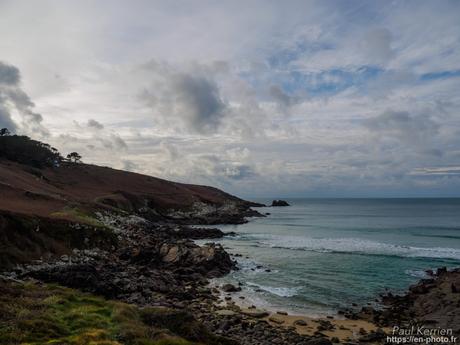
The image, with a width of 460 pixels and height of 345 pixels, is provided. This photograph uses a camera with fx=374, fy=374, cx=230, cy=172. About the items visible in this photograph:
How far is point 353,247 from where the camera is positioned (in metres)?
49.9

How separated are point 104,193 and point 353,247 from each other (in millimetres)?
61221

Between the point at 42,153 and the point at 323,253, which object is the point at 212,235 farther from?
the point at 42,153

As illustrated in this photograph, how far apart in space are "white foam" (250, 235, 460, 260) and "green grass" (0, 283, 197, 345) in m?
36.0

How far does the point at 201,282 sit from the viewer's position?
29812 mm

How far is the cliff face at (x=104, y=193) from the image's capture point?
5241 centimetres

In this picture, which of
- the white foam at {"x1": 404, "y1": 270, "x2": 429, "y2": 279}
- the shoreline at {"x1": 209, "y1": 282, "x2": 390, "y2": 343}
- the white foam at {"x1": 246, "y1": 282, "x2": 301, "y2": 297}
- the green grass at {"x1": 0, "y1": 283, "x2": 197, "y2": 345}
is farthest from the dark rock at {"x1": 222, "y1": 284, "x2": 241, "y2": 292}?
the white foam at {"x1": 404, "y1": 270, "x2": 429, "y2": 279}

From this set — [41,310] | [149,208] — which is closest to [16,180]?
[149,208]

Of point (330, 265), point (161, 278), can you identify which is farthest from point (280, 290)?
point (330, 265)

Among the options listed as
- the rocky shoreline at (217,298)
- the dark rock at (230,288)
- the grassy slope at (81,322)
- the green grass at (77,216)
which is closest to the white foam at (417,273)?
the rocky shoreline at (217,298)

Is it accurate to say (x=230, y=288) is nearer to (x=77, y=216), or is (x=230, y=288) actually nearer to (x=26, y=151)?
(x=77, y=216)

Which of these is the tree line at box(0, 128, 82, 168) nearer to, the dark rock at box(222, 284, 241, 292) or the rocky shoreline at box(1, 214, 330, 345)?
the rocky shoreline at box(1, 214, 330, 345)

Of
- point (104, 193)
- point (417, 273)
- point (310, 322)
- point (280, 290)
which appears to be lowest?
point (310, 322)

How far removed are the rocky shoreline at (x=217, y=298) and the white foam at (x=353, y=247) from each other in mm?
12192

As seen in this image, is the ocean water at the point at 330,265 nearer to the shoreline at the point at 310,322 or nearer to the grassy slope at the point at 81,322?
the shoreline at the point at 310,322
